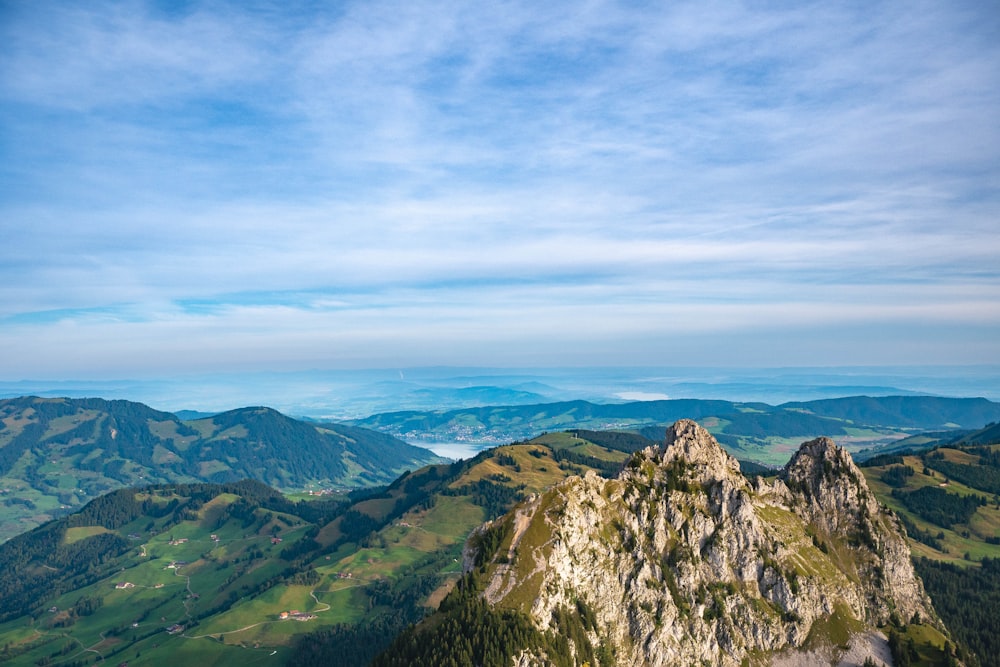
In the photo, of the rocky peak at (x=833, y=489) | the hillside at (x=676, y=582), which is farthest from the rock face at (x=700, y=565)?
the rocky peak at (x=833, y=489)

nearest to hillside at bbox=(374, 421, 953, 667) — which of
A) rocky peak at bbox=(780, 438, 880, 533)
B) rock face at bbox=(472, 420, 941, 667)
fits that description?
rock face at bbox=(472, 420, 941, 667)

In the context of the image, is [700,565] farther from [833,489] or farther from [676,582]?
[833,489]

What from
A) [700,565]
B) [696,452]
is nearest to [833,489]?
[696,452]

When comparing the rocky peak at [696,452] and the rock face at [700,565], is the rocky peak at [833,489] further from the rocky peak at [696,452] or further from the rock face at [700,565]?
the rocky peak at [696,452]

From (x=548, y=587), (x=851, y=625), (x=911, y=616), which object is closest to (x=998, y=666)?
(x=911, y=616)

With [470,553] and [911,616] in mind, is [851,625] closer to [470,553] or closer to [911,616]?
[911,616]

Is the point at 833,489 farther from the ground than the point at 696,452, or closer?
closer

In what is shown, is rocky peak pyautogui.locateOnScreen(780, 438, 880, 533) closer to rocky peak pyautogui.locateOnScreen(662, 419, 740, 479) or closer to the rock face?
the rock face
